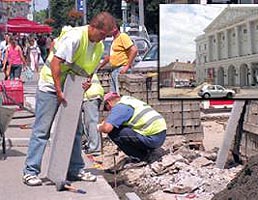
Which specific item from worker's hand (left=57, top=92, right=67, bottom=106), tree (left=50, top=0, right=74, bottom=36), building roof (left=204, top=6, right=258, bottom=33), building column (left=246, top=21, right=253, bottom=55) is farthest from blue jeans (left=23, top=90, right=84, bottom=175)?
tree (left=50, top=0, right=74, bottom=36)

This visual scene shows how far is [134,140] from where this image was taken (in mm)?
8617

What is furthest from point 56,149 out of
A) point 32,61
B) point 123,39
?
point 32,61

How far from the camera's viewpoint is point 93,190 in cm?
760

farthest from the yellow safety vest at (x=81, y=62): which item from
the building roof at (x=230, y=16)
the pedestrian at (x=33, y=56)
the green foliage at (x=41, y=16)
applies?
the green foliage at (x=41, y=16)

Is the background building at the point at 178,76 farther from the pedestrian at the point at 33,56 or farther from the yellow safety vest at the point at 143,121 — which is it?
the pedestrian at the point at 33,56

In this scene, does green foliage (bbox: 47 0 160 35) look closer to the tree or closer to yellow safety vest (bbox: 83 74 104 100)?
the tree

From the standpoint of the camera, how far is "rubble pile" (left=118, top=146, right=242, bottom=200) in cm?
751

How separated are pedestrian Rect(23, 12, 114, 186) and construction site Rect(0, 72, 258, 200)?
0.31 metres

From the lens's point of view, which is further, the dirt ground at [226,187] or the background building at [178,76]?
the background building at [178,76]

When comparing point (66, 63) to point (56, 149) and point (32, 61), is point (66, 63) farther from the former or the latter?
point (32, 61)

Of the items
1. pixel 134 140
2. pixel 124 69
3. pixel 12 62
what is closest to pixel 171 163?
pixel 134 140

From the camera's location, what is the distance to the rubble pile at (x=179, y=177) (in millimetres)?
7508

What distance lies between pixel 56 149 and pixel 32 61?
76.1 feet

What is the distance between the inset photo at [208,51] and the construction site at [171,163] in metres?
0.60
